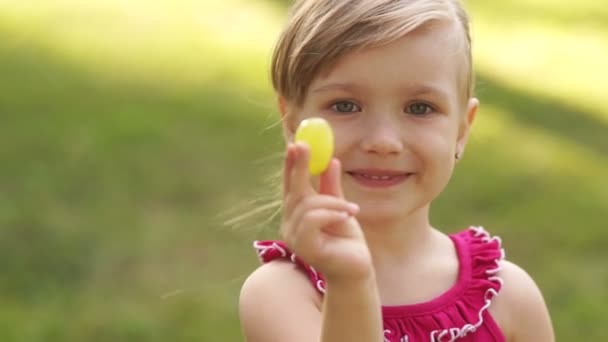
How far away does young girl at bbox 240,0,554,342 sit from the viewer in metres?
2.61

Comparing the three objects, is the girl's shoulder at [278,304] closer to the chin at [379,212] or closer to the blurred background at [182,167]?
the chin at [379,212]

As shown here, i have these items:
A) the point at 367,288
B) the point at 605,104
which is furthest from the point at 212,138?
the point at 367,288

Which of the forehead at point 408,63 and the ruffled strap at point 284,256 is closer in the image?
the forehead at point 408,63

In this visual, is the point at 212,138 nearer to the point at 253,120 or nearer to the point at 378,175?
the point at 253,120

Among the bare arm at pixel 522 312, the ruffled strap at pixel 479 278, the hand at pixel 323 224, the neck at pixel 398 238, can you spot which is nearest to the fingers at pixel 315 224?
the hand at pixel 323 224

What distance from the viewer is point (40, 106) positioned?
6.60m

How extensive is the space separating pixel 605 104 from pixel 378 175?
509 centimetres

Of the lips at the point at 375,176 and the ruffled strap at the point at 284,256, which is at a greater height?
the lips at the point at 375,176

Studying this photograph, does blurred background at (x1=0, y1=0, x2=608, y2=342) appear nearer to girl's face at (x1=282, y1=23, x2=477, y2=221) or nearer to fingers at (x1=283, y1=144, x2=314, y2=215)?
girl's face at (x1=282, y1=23, x2=477, y2=221)

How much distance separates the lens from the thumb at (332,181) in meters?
2.29

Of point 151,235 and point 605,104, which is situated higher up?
point 605,104

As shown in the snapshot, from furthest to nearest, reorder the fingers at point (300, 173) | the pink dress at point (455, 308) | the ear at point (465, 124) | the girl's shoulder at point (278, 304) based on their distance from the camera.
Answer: the ear at point (465, 124), the pink dress at point (455, 308), the girl's shoulder at point (278, 304), the fingers at point (300, 173)

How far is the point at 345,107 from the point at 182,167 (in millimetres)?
3637

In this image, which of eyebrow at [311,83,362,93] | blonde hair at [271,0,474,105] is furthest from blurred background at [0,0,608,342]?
eyebrow at [311,83,362,93]
